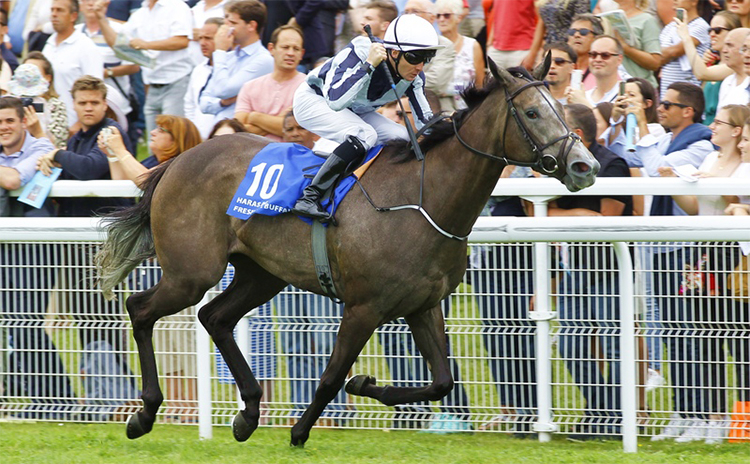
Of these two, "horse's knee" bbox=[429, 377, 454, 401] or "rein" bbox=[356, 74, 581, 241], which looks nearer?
"rein" bbox=[356, 74, 581, 241]

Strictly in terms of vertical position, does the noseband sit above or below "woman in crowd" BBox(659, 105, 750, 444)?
above

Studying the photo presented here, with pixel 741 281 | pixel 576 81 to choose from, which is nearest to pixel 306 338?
pixel 741 281

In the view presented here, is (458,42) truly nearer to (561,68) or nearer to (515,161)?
(561,68)

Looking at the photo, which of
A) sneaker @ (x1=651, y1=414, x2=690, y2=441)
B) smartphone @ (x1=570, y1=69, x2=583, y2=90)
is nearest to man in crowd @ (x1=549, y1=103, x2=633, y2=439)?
sneaker @ (x1=651, y1=414, x2=690, y2=441)

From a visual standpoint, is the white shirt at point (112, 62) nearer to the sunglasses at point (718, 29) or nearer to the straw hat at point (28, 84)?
the straw hat at point (28, 84)

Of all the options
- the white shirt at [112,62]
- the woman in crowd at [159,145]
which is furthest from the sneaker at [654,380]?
the white shirt at [112,62]

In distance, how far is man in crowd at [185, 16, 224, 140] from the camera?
26.2 feet

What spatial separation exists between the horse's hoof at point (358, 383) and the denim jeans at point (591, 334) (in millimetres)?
951

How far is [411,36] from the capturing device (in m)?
4.57

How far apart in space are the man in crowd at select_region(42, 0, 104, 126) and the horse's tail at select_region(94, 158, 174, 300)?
352 cm

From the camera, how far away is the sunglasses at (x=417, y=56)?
15.1 feet

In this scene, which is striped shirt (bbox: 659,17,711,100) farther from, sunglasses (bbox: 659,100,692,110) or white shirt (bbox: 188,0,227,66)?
white shirt (bbox: 188,0,227,66)

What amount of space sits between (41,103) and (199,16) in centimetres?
208

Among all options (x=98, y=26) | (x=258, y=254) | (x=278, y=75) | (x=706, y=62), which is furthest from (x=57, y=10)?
(x=706, y=62)
